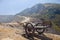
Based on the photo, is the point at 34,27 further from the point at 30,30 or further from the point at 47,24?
the point at 47,24

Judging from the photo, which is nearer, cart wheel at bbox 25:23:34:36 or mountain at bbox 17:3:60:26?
cart wheel at bbox 25:23:34:36

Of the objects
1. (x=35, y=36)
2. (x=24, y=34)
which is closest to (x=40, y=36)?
(x=35, y=36)

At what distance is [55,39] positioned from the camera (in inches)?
953

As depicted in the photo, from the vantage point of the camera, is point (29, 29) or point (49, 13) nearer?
point (29, 29)

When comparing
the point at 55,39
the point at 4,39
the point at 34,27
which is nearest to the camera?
the point at 4,39

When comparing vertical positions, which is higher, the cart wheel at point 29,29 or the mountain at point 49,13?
the mountain at point 49,13

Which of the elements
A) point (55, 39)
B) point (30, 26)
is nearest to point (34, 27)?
point (30, 26)

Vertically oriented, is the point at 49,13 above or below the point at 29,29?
above

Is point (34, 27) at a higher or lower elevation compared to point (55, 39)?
higher

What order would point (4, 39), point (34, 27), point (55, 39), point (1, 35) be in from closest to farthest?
1. point (4, 39)
2. point (1, 35)
3. point (34, 27)
4. point (55, 39)

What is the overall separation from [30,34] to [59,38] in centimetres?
440

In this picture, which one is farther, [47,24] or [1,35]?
[47,24]

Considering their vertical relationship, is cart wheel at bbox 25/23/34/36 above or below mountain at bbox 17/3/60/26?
below

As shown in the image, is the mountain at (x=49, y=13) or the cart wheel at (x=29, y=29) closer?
the cart wheel at (x=29, y=29)
